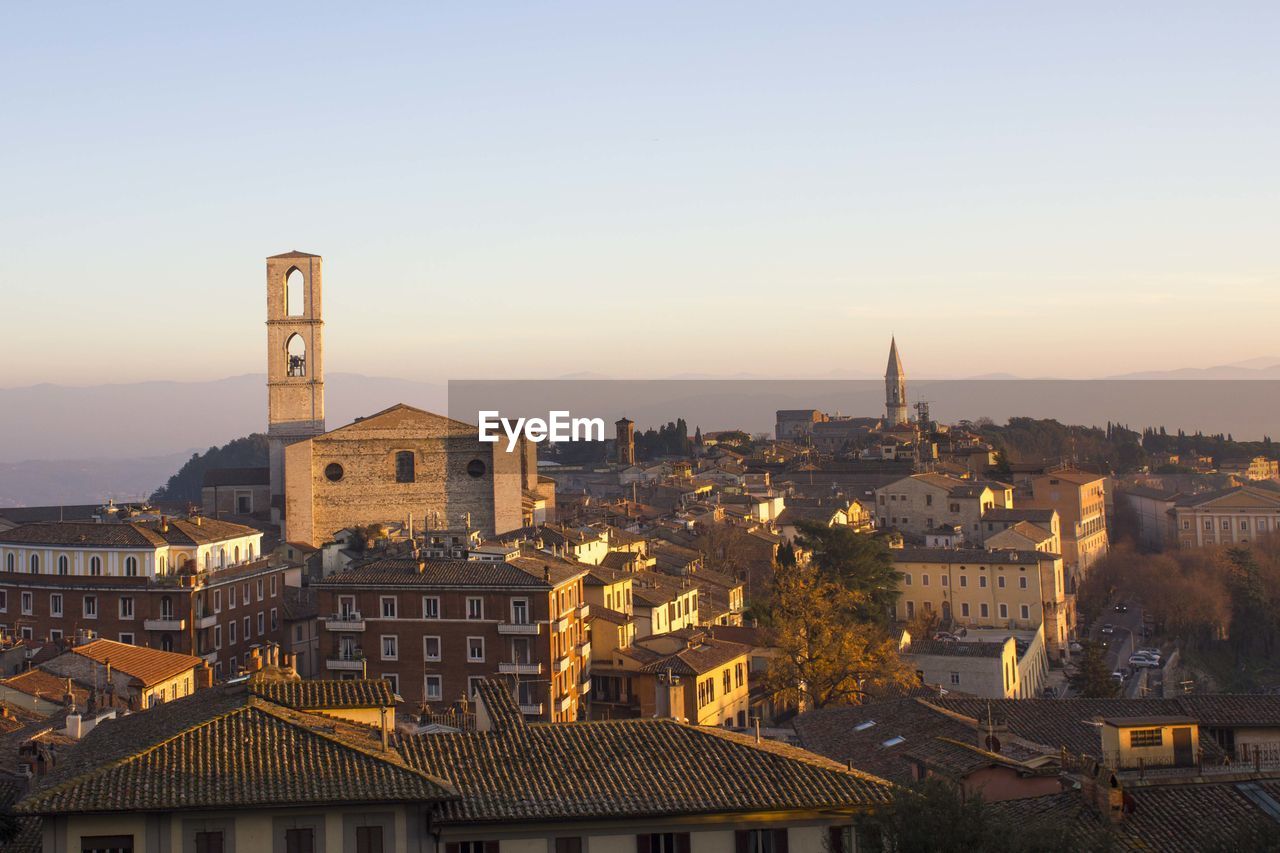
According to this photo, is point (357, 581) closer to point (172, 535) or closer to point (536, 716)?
point (536, 716)

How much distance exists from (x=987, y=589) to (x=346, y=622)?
2362cm

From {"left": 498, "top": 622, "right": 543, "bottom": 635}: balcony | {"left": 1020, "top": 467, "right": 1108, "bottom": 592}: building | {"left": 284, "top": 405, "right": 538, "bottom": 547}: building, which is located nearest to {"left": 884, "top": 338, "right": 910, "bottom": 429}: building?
{"left": 1020, "top": 467, "right": 1108, "bottom": 592}: building

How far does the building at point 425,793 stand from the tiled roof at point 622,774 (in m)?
0.02

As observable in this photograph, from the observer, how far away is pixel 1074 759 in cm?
1432

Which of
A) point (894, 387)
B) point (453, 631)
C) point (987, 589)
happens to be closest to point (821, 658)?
point (453, 631)

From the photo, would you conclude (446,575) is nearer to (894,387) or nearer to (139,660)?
(139,660)

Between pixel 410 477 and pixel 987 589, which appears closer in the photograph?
pixel 987 589

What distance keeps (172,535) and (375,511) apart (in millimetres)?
12648

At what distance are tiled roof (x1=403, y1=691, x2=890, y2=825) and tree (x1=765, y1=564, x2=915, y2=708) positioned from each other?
671 inches

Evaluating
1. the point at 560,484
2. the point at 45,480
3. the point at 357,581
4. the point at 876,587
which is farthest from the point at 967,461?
the point at 45,480

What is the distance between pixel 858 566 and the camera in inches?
1545

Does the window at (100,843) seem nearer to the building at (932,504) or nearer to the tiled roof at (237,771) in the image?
the tiled roof at (237,771)

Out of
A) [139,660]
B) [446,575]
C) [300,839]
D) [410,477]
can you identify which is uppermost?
[410,477]

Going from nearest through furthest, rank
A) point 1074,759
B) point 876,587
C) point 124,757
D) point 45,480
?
point 124,757 → point 1074,759 → point 876,587 → point 45,480
